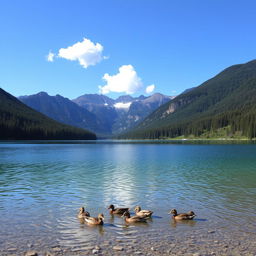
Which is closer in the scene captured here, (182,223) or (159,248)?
(159,248)

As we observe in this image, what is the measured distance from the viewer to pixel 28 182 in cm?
3859

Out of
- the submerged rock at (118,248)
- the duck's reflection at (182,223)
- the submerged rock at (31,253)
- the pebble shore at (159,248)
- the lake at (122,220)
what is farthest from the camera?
the duck's reflection at (182,223)

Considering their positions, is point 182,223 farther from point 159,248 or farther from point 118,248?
point 118,248

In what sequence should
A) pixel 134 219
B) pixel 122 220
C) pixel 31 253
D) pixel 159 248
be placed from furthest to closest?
pixel 122 220
pixel 134 219
pixel 159 248
pixel 31 253

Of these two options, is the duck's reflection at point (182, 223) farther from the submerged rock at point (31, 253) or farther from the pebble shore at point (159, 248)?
the submerged rock at point (31, 253)

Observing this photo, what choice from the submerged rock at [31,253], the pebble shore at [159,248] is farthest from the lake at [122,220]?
the submerged rock at [31,253]

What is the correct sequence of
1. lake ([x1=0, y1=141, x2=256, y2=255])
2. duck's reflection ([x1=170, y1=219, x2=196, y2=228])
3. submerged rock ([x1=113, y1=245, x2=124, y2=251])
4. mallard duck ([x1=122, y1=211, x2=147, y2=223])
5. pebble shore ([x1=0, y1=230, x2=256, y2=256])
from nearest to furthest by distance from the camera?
pebble shore ([x1=0, y1=230, x2=256, y2=256]) < submerged rock ([x1=113, y1=245, x2=124, y2=251]) < lake ([x1=0, y1=141, x2=256, y2=255]) < duck's reflection ([x1=170, y1=219, x2=196, y2=228]) < mallard duck ([x1=122, y1=211, x2=147, y2=223])

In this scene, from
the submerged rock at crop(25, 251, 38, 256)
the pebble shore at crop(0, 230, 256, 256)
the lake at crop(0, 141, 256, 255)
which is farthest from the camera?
A: the lake at crop(0, 141, 256, 255)

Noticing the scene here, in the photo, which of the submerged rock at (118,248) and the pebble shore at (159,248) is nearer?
the pebble shore at (159,248)

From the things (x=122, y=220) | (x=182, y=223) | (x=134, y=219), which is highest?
(x=134, y=219)

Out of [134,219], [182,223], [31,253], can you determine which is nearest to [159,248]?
[134,219]

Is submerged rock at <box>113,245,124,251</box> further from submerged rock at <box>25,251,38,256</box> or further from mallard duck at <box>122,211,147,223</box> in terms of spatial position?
mallard duck at <box>122,211,147,223</box>

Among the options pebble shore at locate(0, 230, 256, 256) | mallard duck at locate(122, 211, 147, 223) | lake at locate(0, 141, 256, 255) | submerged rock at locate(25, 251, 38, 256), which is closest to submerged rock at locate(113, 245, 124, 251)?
pebble shore at locate(0, 230, 256, 256)

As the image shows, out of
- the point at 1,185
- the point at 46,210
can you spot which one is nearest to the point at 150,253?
the point at 46,210
